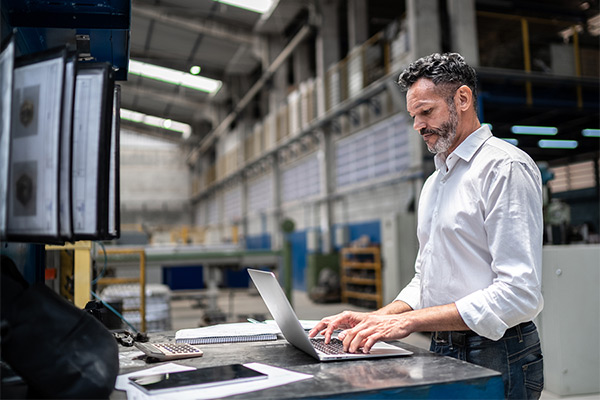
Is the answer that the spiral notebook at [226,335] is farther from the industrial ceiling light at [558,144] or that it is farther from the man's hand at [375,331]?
the industrial ceiling light at [558,144]

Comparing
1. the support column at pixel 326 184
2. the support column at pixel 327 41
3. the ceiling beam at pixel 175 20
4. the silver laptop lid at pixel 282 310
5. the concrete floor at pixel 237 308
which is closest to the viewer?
the silver laptop lid at pixel 282 310

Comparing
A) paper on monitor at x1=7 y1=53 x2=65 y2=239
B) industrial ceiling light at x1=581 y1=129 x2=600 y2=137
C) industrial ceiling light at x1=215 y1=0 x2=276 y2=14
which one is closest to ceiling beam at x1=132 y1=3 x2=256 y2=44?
industrial ceiling light at x1=215 y1=0 x2=276 y2=14

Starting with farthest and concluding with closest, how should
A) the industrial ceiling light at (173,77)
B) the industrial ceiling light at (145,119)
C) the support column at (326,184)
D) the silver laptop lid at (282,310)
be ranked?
1. the support column at (326,184)
2. the industrial ceiling light at (173,77)
3. the industrial ceiling light at (145,119)
4. the silver laptop lid at (282,310)

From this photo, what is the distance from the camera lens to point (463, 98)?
4.32 ft

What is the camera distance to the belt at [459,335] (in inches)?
49.4

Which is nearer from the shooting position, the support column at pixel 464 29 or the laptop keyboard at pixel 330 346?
the laptop keyboard at pixel 330 346

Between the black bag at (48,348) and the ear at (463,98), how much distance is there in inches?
38.3

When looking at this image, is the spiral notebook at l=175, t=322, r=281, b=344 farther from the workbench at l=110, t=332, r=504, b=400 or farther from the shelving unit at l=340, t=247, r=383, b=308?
the shelving unit at l=340, t=247, r=383, b=308

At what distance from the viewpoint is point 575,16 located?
25.9 feet

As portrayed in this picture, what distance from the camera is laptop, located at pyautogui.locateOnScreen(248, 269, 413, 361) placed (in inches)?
43.6

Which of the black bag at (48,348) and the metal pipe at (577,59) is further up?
the metal pipe at (577,59)

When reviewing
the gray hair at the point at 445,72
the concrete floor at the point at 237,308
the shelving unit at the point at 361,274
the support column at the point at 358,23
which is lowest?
the concrete floor at the point at 237,308

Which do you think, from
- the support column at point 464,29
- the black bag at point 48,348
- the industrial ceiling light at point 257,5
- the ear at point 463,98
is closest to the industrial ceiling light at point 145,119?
the black bag at point 48,348

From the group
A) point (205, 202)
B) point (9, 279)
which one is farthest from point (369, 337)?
point (205, 202)
